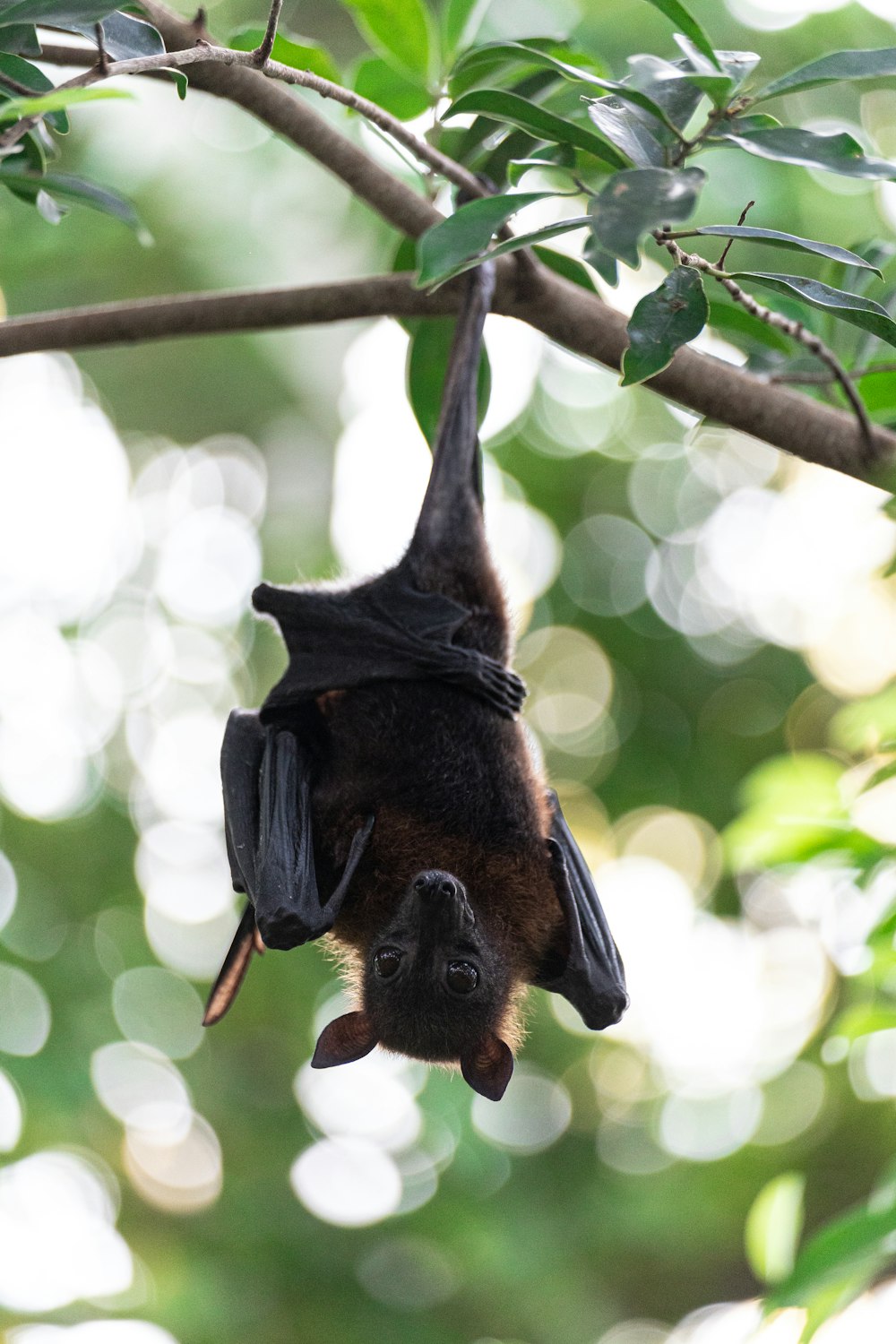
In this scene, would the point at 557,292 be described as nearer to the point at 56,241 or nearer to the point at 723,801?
the point at 56,241

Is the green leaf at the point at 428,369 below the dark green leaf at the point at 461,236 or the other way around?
below

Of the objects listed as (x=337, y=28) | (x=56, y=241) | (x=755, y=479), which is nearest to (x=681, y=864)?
(x=755, y=479)

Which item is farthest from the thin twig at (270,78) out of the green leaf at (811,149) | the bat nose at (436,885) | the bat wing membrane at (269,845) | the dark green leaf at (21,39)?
the bat nose at (436,885)

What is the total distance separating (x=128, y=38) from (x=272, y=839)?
5.35ft

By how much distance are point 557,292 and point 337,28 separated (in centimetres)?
715

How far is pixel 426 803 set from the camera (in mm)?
3047

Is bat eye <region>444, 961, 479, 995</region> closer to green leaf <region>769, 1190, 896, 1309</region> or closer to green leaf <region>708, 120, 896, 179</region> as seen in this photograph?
green leaf <region>769, 1190, 896, 1309</region>

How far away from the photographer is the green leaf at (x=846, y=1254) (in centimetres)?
186

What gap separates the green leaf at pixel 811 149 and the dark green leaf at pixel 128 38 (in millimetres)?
1001

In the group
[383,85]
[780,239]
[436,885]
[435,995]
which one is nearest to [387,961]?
[435,995]

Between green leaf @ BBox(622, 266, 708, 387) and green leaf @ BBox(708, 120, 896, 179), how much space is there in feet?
0.70

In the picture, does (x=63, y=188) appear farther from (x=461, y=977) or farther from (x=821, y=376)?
(x=461, y=977)

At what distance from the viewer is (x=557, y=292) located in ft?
9.54

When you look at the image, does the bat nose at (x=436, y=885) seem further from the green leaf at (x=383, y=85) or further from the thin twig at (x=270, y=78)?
the green leaf at (x=383, y=85)
